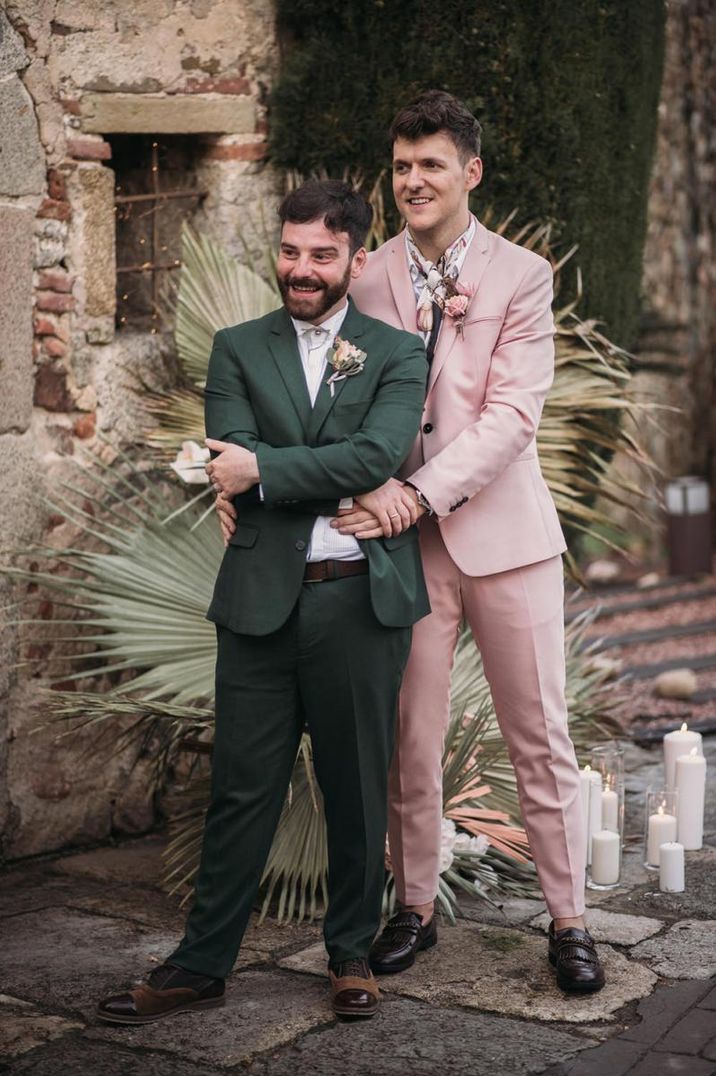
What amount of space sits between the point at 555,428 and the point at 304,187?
1707 mm

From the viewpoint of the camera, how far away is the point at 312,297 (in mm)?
3295

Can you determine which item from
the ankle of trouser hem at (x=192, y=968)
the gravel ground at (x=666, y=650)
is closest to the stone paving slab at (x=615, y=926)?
the ankle of trouser hem at (x=192, y=968)

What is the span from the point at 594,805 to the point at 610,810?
109mm

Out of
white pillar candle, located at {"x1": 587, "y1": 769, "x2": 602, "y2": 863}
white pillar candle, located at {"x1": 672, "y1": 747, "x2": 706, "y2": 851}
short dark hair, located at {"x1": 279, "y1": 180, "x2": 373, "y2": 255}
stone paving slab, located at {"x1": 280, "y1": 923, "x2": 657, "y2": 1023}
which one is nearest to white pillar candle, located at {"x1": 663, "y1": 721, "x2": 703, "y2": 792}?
white pillar candle, located at {"x1": 672, "y1": 747, "x2": 706, "y2": 851}

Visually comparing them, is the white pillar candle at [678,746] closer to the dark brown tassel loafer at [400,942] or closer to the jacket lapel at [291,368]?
the dark brown tassel loafer at [400,942]

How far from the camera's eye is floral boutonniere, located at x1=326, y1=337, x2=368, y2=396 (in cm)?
332

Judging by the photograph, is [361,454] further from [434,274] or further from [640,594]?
[640,594]

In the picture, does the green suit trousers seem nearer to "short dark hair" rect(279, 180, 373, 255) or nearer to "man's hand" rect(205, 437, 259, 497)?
"man's hand" rect(205, 437, 259, 497)

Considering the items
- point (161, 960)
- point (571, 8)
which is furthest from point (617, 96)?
point (161, 960)

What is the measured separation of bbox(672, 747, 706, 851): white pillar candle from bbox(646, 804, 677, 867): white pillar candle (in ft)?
0.62

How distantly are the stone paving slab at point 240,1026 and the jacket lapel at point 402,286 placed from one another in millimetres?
1576

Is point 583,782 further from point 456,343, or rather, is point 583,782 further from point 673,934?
point 456,343

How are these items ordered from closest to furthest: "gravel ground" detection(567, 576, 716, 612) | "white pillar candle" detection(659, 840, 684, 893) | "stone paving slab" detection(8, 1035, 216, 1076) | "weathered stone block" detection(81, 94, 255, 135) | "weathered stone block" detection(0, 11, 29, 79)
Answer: "stone paving slab" detection(8, 1035, 216, 1076), "white pillar candle" detection(659, 840, 684, 893), "weathered stone block" detection(0, 11, 29, 79), "weathered stone block" detection(81, 94, 255, 135), "gravel ground" detection(567, 576, 716, 612)

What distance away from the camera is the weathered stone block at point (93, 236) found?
4625 millimetres
